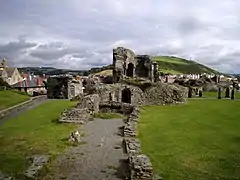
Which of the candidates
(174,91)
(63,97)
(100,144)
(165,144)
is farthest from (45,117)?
(63,97)

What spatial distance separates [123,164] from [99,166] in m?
1.12

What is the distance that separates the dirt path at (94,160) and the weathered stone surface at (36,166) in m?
0.49

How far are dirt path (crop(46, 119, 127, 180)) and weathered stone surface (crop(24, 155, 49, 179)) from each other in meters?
0.49

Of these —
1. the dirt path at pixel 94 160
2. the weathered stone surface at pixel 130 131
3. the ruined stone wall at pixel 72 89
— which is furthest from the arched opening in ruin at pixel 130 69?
the dirt path at pixel 94 160

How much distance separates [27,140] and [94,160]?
245 inches

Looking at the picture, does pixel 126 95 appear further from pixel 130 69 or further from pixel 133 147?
pixel 133 147

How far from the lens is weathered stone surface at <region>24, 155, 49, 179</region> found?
1319 cm

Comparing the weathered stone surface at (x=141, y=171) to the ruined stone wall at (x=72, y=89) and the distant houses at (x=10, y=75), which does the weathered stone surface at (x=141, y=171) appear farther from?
the distant houses at (x=10, y=75)

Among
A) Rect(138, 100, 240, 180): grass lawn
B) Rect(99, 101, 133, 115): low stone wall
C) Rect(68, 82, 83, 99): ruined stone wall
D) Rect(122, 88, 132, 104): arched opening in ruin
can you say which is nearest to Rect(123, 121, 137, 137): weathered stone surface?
Rect(138, 100, 240, 180): grass lawn

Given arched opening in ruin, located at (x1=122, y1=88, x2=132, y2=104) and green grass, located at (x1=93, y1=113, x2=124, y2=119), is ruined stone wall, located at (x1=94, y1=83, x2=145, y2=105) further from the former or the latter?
green grass, located at (x1=93, y1=113, x2=124, y2=119)

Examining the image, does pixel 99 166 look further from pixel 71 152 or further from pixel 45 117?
pixel 45 117

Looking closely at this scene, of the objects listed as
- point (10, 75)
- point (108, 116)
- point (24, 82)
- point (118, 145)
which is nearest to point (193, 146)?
point (118, 145)

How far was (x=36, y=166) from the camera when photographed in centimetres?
1412

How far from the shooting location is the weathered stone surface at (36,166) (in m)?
13.2
